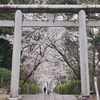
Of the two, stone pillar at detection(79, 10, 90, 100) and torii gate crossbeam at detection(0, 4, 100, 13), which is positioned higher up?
torii gate crossbeam at detection(0, 4, 100, 13)

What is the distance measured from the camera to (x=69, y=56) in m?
17.3

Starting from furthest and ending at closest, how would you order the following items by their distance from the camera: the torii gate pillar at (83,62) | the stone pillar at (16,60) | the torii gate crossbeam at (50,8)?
the torii gate crossbeam at (50,8) → the stone pillar at (16,60) → the torii gate pillar at (83,62)

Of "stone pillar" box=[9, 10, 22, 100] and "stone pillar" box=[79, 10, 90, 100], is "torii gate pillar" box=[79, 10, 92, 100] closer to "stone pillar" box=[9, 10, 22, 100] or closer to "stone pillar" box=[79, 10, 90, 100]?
"stone pillar" box=[79, 10, 90, 100]

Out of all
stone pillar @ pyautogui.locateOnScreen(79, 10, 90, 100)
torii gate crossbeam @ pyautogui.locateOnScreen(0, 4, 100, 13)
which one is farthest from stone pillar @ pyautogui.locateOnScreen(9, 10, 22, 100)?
stone pillar @ pyautogui.locateOnScreen(79, 10, 90, 100)

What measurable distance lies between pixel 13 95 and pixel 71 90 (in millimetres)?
10518

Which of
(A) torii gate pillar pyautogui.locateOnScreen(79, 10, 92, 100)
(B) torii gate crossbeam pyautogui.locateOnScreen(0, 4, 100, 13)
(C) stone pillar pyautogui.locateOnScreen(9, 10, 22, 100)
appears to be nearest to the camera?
(A) torii gate pillar pyautogui.locateOnScreen(79, 10, 92, 100)

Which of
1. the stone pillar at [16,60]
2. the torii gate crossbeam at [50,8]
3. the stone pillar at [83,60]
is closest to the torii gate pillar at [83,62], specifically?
the stone pillar at [83,60]

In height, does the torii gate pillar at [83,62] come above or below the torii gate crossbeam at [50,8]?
below

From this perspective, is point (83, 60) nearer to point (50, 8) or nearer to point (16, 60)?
point (50, 8)

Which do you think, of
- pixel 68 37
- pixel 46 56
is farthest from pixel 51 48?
pixel 68 37

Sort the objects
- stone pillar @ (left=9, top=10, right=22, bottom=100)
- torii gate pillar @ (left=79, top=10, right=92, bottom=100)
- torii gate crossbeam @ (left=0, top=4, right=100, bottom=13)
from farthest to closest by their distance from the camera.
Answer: torii gate crossbeam @ (left=0, top=4, right=100, bottom=13) < stone pillar @ (left=9, top=10, right=22, bottom=100) < torii gate pillar @ (left=79, top=10, right=92, bottom=100)

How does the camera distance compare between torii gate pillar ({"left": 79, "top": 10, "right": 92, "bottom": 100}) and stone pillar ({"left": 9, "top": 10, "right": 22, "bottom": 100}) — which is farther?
stone pillar ({"left": 9, "top": 10, "right": 22, "bottom": 100})

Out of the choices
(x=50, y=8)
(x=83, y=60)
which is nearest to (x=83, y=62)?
(x=83, y=60)

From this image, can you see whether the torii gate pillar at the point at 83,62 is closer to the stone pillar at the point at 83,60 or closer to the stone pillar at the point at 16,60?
the stone pillar at the point at 83,60
